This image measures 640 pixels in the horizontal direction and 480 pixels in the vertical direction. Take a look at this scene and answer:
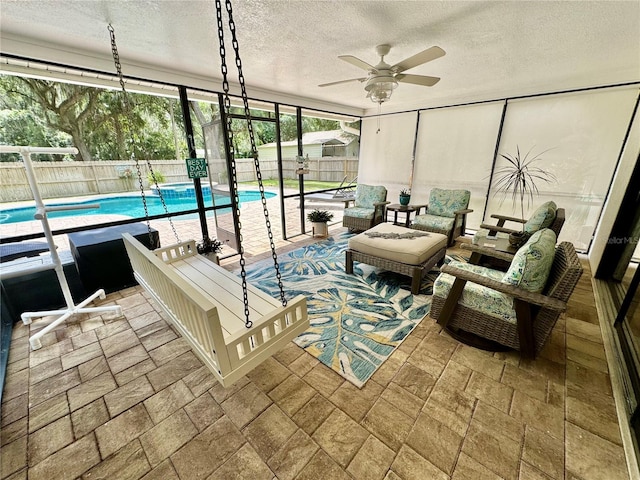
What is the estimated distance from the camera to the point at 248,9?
1628 millimetres

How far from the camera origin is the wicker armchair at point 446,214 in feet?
12.6

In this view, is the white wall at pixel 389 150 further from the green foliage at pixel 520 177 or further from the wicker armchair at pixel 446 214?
the green foliage at pixel 520 177

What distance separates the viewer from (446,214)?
4.18m

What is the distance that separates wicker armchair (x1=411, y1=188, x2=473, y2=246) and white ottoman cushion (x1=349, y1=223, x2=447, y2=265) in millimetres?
792

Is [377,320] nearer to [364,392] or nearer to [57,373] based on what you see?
[364,392]

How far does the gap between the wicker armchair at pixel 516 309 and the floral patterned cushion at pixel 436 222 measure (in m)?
1.83

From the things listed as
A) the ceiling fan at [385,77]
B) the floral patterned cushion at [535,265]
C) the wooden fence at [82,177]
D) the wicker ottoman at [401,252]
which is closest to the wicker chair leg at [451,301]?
the floral patterned cushion at [535,265]

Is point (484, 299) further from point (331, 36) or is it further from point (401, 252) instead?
point (331, 36)

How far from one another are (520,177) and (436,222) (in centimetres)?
161

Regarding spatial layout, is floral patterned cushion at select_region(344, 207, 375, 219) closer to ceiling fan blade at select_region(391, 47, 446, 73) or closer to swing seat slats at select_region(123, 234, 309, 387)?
ceiling fan blade at select_region(391, 47, 446, 73)

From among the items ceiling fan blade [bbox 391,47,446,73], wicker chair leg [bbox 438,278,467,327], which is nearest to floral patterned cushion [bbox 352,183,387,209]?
ceiling fan blade [bbox 391,47,446,73]

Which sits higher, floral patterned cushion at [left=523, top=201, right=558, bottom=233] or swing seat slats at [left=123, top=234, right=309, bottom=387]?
floral patterned cushion at [left=523, top=201, right=558, bottom=233]

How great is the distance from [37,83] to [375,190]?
4.56 meters

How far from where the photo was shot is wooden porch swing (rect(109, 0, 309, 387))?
3.93ft
